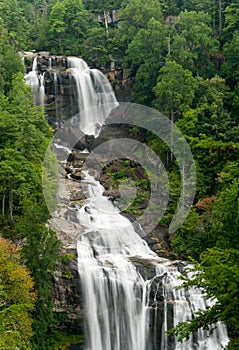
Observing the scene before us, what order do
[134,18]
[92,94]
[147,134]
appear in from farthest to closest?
[134,18] < [92,94] < [147,134]

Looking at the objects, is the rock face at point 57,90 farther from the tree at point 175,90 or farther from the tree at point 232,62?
the tree at point 232,62

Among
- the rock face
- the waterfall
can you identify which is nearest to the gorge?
the rock face

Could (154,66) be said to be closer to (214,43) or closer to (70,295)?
(214,43)

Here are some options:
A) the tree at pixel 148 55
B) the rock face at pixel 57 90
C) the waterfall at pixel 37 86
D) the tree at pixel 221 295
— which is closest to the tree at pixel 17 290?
the tree at pixel 221 295

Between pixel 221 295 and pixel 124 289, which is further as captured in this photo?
pixel 124 289

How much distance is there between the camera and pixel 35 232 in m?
25.1

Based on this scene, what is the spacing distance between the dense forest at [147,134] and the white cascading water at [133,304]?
2032 mm

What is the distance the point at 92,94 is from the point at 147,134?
7.31 m

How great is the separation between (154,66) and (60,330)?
27291mm

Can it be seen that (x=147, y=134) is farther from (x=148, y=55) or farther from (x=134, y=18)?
(x=134, y=18)

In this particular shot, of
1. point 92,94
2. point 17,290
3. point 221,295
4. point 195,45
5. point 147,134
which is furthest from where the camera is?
point 195,45

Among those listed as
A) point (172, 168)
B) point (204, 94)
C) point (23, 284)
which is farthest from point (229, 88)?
point (23, 284)

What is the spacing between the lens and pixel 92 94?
4731cm

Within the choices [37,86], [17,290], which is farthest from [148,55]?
[17,290]
